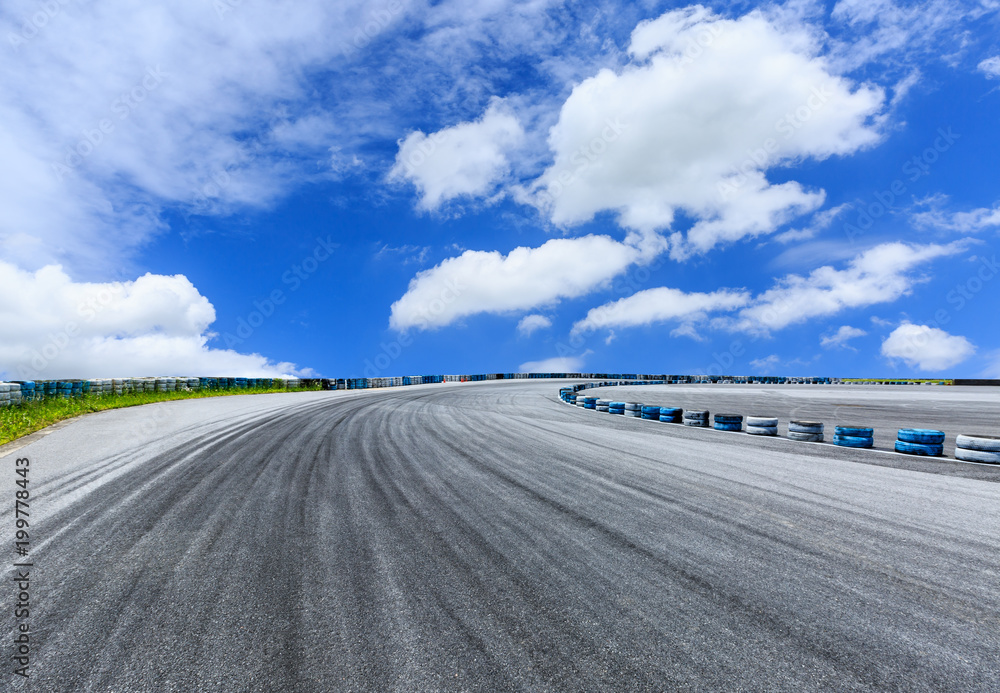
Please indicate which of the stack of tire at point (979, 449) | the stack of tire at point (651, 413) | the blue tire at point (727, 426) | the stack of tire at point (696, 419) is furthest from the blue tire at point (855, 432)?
the stack of tire at point (651, 413)

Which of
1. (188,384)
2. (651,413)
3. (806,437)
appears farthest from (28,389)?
(806,437)

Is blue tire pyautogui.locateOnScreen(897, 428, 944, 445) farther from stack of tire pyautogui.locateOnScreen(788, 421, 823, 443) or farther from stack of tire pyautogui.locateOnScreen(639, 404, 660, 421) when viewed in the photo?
stack of tire pyautogui.locateOnScreen(639, 404, 660, 421)

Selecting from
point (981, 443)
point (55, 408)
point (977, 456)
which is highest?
point (55, 408)

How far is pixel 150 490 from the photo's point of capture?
6742 millimetres

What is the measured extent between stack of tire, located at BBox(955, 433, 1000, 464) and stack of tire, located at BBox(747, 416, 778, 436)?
145 inches

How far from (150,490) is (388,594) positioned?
5.20 metres

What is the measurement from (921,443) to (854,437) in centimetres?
117

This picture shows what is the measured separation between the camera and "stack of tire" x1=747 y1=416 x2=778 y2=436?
1241 centimetres

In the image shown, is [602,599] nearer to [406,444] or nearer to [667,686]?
[667,686]

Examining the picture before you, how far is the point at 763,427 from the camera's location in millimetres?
12523

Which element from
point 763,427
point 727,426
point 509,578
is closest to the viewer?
point 509,578

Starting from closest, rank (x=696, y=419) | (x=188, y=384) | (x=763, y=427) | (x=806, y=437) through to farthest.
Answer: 1. (x=806, y=437)
2. (x=763, y=427)
3. (x=696, y=419)
4. (x=188, y=384)

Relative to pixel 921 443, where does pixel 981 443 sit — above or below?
above

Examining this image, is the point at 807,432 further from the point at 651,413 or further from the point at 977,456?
the point at 651,413
